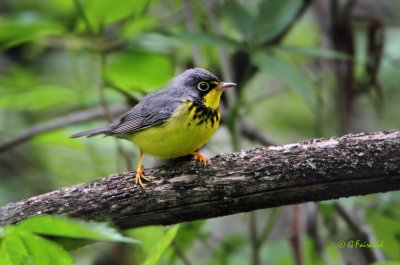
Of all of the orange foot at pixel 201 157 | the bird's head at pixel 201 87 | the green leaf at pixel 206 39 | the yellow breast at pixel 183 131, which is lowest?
the orange foot at pixel 201 157

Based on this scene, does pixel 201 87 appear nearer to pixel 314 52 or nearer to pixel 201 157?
pixel 201 157

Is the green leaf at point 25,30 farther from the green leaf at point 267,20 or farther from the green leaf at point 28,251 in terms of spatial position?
the green leaf at point 28,251

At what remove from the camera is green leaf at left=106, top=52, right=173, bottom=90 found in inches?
196

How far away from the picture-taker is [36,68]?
27.5 feet

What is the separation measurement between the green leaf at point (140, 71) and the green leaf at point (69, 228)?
294 cm

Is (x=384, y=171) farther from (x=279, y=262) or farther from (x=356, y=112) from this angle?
(x=356, y=112)

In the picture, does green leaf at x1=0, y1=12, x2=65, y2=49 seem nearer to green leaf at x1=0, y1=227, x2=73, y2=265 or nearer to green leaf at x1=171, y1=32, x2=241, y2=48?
green leaf at x1=171, y1=32, x2=241, y2=48

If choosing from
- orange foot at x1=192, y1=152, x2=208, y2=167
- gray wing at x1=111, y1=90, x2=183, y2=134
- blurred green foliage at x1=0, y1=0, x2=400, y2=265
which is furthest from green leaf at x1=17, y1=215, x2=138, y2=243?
gray wing at x1=111, y1=90, x2=183, y2=134

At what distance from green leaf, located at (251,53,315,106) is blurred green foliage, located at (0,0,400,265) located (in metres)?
0.01

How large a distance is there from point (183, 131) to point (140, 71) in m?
1.33

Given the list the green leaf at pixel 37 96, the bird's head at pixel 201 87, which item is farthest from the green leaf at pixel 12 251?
the green leaf at pixel 37 96

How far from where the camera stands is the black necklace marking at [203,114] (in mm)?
3939

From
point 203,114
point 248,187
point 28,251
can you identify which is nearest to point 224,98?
point 203,114

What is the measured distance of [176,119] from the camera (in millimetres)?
3975
